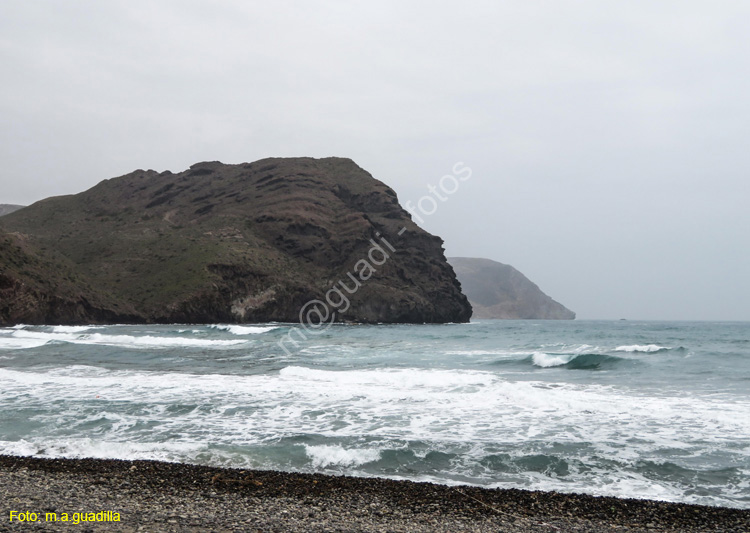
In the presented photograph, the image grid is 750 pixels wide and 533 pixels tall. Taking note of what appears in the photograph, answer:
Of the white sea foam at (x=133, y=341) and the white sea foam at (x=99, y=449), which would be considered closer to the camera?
the white sea foam at (x=99, y=449)

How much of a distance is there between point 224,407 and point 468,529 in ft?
33.8

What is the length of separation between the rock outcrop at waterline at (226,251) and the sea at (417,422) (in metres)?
62.1

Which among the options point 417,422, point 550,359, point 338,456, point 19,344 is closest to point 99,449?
point 338,456

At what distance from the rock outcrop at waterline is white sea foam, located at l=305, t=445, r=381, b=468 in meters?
71.9

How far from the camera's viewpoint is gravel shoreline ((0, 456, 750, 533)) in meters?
6.72

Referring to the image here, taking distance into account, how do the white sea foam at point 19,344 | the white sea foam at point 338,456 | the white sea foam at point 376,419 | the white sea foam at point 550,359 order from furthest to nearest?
the white sea foam at point 19,344 → the white sea foam at point 550,359 → the white sea foam at point 376,419 → the white sea foam at point 338,456

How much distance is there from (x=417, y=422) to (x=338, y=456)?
375 centimetres

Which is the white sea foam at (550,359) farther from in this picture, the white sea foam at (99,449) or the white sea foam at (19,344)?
the white sea foam at (19,344)

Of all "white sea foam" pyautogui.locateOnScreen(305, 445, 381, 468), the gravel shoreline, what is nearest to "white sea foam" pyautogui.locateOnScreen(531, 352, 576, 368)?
"white sea foam" pyautogui.locateOnScreen(305, 445, 381, 468)

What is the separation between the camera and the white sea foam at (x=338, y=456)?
1020 cm

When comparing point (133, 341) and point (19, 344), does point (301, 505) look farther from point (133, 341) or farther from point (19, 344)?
point (133, 341)

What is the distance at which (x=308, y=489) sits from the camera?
326 inches

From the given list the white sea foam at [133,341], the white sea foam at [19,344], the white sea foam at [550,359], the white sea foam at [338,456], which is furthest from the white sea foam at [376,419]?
the white sea foam at [133,341]

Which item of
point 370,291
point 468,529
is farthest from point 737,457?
point 370,291
